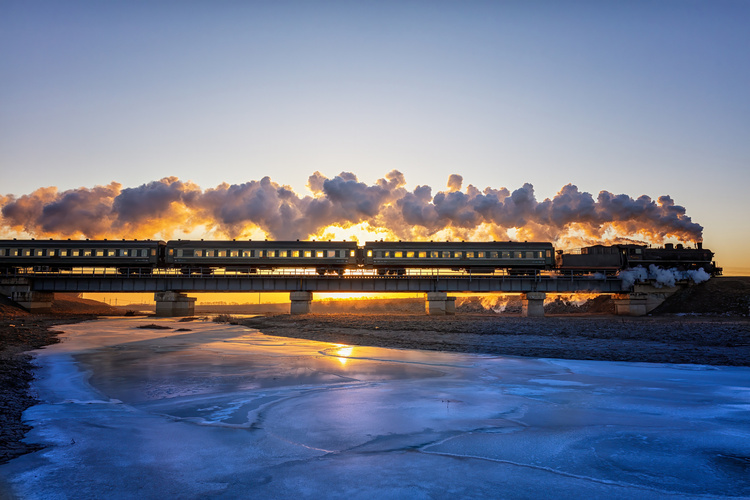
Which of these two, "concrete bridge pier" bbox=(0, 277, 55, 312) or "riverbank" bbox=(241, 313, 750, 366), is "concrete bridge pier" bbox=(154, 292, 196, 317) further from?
"riverbank" bbox=(241, 313, 750, 366)

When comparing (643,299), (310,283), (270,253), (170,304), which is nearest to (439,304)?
(310,283)

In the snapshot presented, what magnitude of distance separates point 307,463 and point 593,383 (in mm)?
9372

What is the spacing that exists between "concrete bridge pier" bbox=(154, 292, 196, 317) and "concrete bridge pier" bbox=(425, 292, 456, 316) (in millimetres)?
30924

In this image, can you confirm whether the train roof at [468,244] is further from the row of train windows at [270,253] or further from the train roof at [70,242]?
the train roof at [70,242]

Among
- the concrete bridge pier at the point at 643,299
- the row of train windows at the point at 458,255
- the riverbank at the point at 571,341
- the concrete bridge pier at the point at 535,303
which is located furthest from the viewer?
the row of train windows at the point at 458,255

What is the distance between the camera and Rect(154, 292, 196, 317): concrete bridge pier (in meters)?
55.5

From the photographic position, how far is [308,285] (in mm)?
54500

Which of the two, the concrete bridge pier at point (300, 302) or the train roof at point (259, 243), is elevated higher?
the train roof at point (259, 243)

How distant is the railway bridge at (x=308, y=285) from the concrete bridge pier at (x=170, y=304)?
0.11 m

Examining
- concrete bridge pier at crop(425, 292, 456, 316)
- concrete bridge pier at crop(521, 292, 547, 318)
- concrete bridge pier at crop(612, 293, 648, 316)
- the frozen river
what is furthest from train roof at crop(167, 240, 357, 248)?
the frozen river

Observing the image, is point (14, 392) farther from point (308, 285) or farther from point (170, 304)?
point (170, 304)

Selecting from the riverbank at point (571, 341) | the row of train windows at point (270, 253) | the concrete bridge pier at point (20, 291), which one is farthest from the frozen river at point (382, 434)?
the concrete bridge pier at point (20, 291)

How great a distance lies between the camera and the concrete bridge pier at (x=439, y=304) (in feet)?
171

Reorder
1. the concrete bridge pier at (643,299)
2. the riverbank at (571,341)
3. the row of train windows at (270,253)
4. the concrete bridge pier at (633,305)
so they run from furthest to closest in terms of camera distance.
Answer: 1. the row of train windows at (270,253)
2. the concrete bridge pier at (643,299)
3. the concrete bridge pier at (633,305)
4. the riverbank at (571,341)
